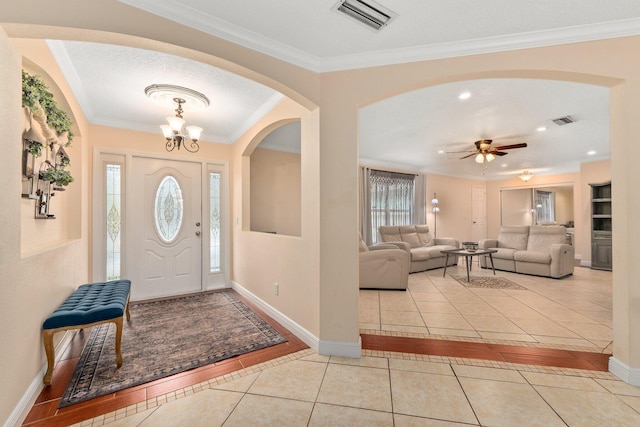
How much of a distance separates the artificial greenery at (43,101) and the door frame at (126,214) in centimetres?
102

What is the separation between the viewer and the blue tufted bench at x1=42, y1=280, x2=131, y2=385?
75.8 inches

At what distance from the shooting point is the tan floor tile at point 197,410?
1591 millimetres

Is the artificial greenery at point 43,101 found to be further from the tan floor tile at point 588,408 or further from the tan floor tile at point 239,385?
the tan floor tile at point 588,408

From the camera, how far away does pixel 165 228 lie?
162 inches

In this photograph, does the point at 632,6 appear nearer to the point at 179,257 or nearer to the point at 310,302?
the point at 310,302

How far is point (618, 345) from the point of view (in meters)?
2.01

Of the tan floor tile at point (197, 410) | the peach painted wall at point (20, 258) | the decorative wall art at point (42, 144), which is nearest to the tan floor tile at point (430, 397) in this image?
the tan floor tile at point (197, 410)

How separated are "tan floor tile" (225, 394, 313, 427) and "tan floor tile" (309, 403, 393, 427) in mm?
61

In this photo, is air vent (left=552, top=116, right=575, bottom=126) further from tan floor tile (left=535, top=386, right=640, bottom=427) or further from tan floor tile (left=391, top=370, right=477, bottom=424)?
tan floor tile (left=391, top=370, right=477, bottom=424)

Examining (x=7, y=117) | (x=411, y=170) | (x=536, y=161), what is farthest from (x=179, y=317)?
(x=536, y=161)

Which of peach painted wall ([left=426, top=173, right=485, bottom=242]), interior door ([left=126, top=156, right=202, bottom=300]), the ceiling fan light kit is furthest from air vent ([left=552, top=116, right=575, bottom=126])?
interior door ([left=126, top=156, right=202, bottom=300])

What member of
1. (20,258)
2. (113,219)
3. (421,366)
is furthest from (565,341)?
(113,219)

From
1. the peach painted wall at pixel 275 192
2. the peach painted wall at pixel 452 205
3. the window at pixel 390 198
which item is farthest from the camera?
the peach painted wall at pixel 452 205

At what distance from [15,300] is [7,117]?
3.46 feet
